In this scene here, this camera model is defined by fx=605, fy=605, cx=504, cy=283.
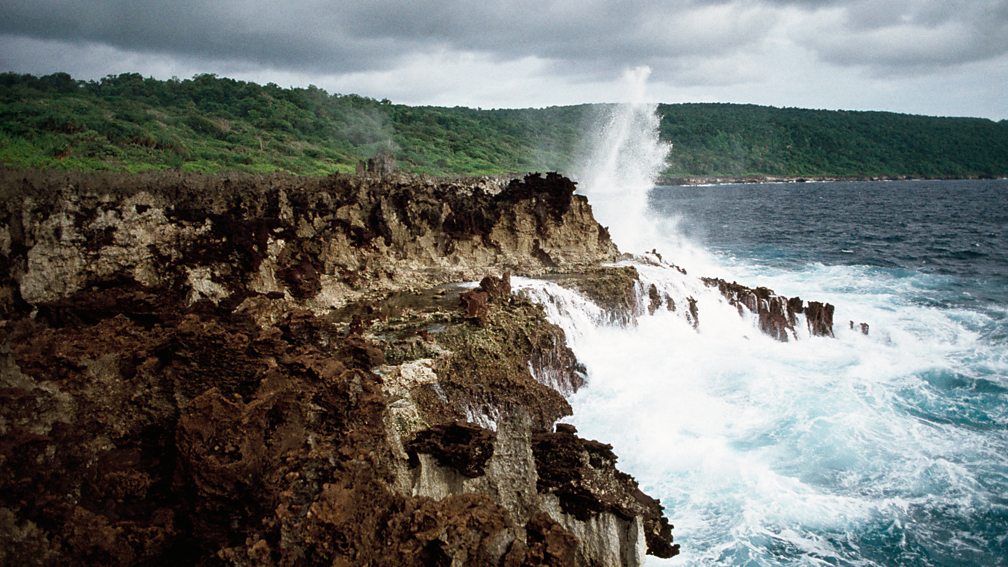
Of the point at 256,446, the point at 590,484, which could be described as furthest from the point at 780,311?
the point at 256,446

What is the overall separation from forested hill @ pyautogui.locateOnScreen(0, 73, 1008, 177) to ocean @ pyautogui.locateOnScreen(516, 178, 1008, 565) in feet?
61.8

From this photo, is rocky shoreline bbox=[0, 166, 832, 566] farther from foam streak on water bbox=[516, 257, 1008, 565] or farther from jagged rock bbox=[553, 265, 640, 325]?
jagged rock bbox=[553, 265, 640, 325]

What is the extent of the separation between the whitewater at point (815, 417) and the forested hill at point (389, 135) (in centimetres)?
1876

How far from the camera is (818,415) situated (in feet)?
46.5

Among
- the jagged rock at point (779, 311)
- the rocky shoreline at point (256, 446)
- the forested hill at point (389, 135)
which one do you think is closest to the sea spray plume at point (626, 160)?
the forested hill at point (389, 135)

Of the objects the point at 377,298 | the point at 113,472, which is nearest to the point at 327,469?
the point at 113,472

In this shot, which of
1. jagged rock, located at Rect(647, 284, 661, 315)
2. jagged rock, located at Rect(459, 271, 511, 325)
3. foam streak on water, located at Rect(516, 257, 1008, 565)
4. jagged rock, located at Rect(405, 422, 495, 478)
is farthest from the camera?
jagged rock, located at Rect(647, 284, 661, 315)

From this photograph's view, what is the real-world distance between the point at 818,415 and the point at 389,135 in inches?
2118

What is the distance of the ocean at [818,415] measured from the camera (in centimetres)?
996

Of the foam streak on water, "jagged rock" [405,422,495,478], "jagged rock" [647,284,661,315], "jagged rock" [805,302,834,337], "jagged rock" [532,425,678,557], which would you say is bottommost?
the foam streak on water

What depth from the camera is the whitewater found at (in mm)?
9945

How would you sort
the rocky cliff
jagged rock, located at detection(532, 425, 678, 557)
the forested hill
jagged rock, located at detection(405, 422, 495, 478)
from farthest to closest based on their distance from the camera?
the forested hill → jagged rock, located at detection(405, 422, 495, 478) → jagged rock, located at detection(532, 425, 678, 557) → the rocky cliff

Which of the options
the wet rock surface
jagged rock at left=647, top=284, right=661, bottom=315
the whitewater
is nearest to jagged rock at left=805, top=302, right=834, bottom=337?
the wet rock surface

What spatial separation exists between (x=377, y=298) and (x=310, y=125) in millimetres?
39367
